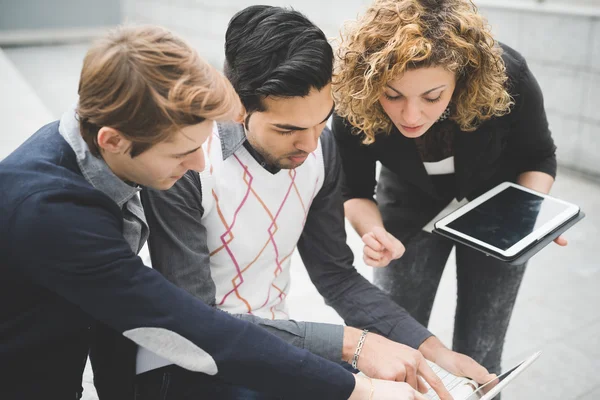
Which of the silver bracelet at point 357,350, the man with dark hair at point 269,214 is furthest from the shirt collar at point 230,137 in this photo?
the silver bracelet at point 357,350

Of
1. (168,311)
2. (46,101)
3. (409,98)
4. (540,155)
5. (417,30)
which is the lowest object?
(46,101)

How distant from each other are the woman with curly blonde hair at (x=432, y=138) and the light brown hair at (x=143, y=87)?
1.67 feet

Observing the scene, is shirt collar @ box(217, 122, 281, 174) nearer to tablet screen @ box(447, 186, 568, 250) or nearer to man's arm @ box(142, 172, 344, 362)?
man's arm @ box(142, 172, 344, 362)

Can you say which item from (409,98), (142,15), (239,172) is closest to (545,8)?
(409,98)

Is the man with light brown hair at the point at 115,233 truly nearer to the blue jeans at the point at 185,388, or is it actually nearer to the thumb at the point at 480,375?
the blue jeans at the point at 185,388

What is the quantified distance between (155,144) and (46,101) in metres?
5.02

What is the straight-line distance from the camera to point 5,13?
8305 millimetres

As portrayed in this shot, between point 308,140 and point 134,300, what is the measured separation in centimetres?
52

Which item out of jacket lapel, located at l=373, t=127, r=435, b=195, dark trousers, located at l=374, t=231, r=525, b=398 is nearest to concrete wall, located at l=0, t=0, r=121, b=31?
dark trousers, located at l=374, t=231, r=525, b=398

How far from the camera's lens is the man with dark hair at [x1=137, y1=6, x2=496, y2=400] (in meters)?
1.25

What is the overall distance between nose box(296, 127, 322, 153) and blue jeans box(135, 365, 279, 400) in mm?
493

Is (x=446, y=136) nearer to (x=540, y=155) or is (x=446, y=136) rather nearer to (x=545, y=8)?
(x=540, y=155)

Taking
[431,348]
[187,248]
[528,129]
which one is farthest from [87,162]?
[528,129]

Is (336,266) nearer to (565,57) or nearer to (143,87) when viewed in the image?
(143,87)
